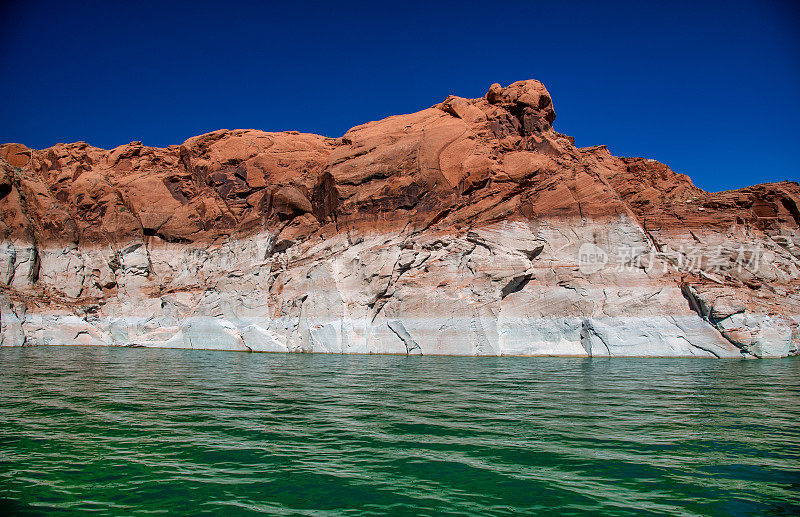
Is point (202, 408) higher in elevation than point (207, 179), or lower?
lower

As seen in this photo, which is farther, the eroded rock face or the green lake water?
the eroded rock face

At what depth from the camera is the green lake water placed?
4738 millimetres

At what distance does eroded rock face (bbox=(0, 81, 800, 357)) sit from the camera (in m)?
26.0

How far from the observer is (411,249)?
2994 centimetres

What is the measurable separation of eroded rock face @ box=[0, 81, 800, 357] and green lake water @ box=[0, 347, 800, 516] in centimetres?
1366

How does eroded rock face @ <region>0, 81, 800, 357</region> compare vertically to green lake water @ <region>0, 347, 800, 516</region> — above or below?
above

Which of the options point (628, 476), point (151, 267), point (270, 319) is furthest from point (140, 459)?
point (151, 267)

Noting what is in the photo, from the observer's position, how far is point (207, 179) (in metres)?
41.4

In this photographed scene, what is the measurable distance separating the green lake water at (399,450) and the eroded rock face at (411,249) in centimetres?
1366

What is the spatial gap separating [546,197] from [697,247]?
9.65m

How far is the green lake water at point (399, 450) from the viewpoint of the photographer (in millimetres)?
4738

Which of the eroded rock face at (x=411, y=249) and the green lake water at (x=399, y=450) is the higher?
the eroded rock face at (x=411, y=249)

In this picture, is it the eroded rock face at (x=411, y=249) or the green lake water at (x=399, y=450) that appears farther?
the eroded rock face at (x=411, y=249)

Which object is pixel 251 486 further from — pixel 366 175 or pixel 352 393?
pixel 366 175
